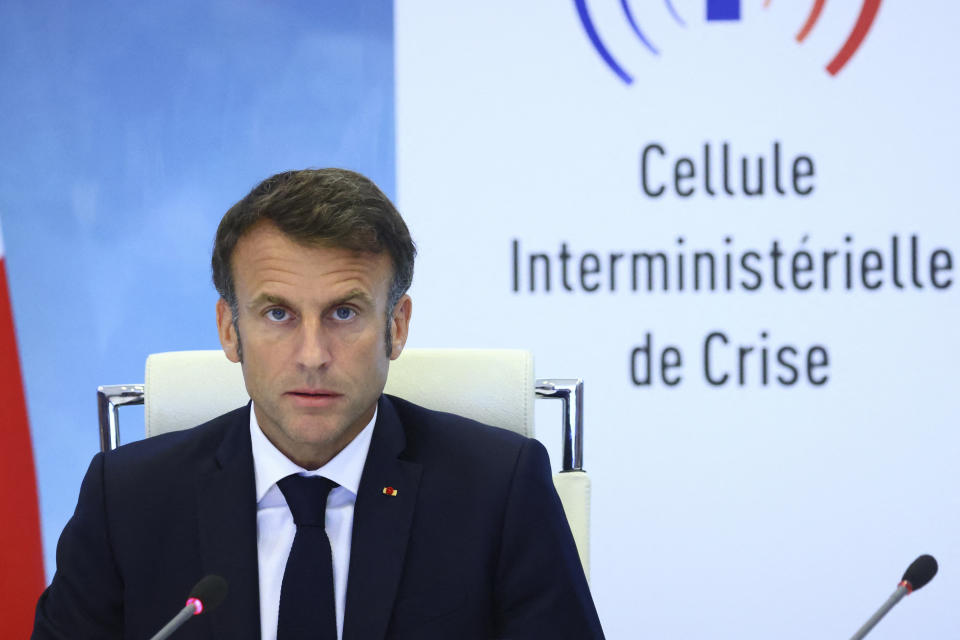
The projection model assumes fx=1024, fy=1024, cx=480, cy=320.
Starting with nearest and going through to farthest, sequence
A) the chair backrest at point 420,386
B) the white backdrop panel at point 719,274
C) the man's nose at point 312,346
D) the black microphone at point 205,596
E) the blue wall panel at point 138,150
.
→ the black microphone at point 205,596
the man's nose at point 312,346
the chair backrest at point 420,386
the white backdrop panel at point 719,274
the blue wall panel at point 138,150

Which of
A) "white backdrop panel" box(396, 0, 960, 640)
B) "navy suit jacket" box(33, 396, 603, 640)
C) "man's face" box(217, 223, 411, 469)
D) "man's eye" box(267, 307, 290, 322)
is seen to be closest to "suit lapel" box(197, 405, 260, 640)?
"navy suit jacket" box(33, 396, 603, 640)

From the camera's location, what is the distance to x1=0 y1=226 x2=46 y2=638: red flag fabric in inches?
123

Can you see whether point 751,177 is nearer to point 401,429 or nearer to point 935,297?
point 935,297

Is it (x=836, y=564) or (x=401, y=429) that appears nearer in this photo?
(x=401, y=429)

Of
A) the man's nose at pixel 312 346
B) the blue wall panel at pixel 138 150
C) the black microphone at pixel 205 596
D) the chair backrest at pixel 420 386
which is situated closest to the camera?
the black microphone at pixel 205 596

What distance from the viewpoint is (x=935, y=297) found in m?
2.92

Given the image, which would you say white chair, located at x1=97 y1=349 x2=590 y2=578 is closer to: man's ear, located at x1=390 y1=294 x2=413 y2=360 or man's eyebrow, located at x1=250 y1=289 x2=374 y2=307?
man's ear, located at x1=390 y1=294 x2=413 y2=360

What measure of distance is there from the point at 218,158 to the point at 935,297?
2130 millimetres

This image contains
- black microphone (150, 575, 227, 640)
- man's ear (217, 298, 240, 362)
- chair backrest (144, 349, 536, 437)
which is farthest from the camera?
chair backrest (144, 349, 536, 437)

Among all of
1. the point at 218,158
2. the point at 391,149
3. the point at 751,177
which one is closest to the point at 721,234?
the point at 751,177

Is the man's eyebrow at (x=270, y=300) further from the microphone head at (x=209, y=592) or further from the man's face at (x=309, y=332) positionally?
the microphone head at (x=209, y=592)

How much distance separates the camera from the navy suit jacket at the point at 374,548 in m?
1.44

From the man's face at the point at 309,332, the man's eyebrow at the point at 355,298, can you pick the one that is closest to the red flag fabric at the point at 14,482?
the man's face at the point at 309,332

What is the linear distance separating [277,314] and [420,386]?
358 millimetres
